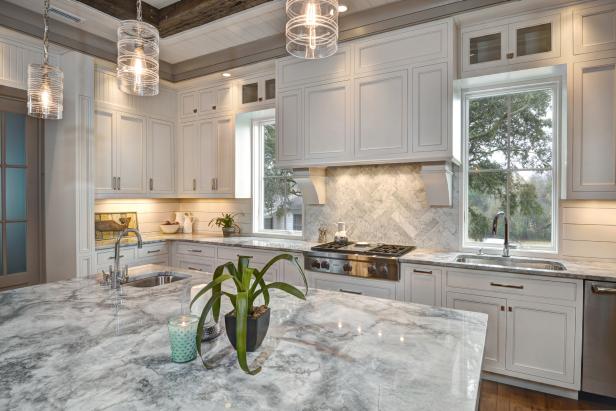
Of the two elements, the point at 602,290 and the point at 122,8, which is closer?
the point at 602,290

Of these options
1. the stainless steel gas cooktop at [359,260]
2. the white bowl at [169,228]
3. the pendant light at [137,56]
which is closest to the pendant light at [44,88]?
the pendant light at [137,56]

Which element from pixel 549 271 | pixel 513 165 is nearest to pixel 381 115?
pixel 513 165

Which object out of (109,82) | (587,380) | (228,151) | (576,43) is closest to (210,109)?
(228,151)

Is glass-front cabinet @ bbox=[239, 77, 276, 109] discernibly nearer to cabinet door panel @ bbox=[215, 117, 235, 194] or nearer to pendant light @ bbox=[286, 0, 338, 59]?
cabinet door panel @ bbox=[215, 117, 235, 194]

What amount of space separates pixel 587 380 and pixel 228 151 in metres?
3.83

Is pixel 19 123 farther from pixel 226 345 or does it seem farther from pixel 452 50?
pixel 452 50

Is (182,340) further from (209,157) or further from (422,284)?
(209,157)

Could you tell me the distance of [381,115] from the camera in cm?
313

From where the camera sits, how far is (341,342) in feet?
4.02

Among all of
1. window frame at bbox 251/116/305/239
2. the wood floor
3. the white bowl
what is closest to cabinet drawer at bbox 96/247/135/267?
the white bowl

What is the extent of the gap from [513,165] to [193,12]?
10.3 feet

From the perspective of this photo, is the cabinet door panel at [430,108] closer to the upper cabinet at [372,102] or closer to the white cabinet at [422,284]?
the upper cabinet at [372,102]

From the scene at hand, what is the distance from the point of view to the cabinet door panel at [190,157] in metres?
4.50

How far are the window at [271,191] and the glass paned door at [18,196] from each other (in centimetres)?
223
